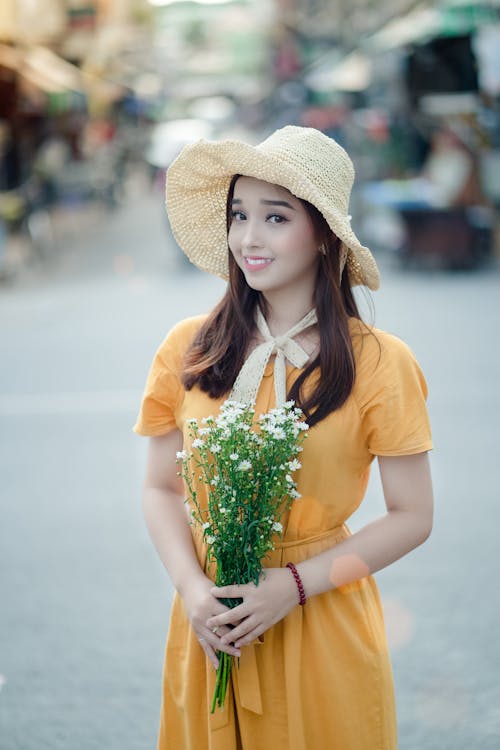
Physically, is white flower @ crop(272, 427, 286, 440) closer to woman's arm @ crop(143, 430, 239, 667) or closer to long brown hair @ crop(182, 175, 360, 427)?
long brown hair @ crop(182, 175, 360, 427)

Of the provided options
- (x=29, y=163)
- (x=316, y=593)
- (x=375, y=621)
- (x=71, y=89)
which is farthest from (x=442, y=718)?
(x=29, y=163)

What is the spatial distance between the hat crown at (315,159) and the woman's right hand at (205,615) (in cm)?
85

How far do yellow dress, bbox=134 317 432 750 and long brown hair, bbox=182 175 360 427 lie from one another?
3 centimetres

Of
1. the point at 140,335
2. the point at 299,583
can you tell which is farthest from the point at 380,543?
the point at 140,335

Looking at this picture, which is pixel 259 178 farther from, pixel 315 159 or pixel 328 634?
pixel 328 634

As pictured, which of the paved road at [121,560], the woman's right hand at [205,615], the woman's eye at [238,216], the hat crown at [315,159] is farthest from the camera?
the paved road at [121,560]

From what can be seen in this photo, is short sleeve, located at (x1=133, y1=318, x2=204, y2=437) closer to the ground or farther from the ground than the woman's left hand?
farther from the ground

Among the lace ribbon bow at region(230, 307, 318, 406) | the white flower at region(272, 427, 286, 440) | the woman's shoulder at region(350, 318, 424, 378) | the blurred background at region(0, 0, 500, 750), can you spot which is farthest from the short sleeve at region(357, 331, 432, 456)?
the blurred background at region(0, 0, 500, 750)

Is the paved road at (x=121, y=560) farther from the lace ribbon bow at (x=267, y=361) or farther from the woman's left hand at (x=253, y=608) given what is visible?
the lace ribbon bow at (x=267, y=361)

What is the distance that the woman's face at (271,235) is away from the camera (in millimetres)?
1983

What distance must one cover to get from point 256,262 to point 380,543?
0.65 metres

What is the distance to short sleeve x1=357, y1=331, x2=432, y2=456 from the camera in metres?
1.90

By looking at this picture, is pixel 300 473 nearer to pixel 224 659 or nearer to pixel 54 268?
pixel 224 659

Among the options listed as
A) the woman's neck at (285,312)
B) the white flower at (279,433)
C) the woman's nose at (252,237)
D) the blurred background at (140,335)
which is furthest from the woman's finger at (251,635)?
the blurred background at (140,335)
